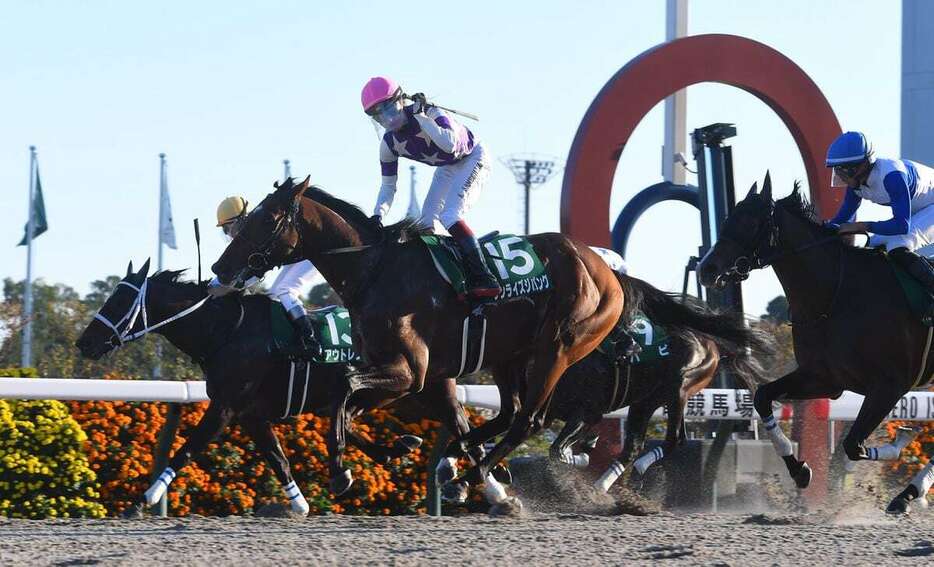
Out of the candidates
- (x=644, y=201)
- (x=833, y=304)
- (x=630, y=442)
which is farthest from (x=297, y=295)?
(x=644, y=201)

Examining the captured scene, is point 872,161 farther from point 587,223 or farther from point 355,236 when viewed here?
point 587,223

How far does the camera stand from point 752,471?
24.3 ft

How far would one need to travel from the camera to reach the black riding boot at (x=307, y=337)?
20.6 feet

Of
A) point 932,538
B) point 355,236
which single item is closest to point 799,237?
point 932,538

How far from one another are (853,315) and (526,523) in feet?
5.35

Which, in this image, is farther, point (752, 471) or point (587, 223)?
point (587, 223)

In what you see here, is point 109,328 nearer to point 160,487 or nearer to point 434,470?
point 160,487

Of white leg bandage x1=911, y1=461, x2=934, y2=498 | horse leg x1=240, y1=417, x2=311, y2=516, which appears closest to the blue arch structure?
white leg bandage x1=911, y1=461, x2=934, y2=498

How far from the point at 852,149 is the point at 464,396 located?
217cm

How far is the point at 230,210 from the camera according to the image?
6805 millimetres

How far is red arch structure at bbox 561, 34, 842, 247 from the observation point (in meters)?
8.59

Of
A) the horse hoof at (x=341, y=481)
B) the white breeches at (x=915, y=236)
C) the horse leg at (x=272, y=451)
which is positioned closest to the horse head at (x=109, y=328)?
the horse leg at (x=272, y=451)

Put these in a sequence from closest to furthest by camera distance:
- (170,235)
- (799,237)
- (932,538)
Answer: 1. (932,538)
2. (799,237)
3. (170,235)

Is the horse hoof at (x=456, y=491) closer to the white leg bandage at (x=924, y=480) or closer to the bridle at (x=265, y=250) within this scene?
the bridle at (x=265, y=250)
